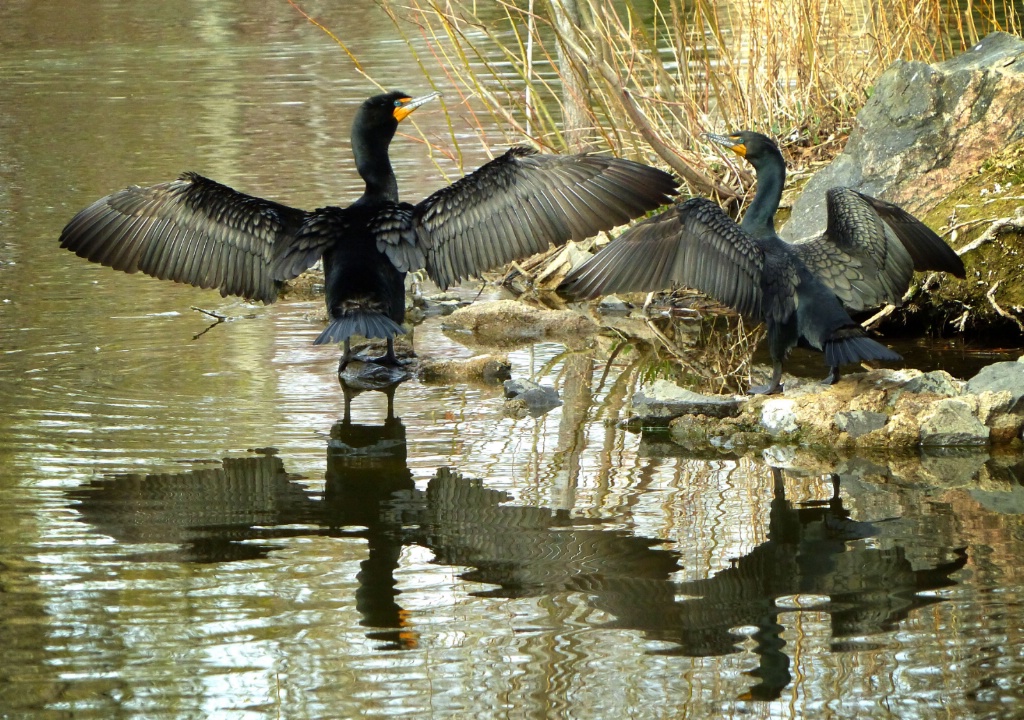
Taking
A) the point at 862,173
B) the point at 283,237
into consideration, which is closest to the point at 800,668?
the point at 283,237

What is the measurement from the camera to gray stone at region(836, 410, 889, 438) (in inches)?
212

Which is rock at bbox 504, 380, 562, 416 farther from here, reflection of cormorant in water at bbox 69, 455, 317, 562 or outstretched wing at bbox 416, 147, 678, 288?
reflection of cormorant in water at bbox 69, 455, 317, 562

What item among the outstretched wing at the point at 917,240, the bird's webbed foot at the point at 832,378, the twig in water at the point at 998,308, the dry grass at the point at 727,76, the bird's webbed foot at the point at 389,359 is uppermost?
the dry grass at the point at 727,76

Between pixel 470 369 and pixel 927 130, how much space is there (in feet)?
10.3

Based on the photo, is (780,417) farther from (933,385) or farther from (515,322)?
(515,322)

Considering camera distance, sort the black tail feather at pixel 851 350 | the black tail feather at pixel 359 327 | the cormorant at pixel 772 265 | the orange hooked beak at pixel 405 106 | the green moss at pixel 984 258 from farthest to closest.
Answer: the green moss at pixel 984 258
the orange hooked beak at pixel 405 106
the cormorant at pixel 772 265
the black tail feather at pixel 359 327
the black tail feather at pixel 851 350

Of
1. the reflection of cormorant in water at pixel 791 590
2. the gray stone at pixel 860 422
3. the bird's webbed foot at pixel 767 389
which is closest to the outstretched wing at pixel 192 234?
the bird's webbed foot at pixel 767 389

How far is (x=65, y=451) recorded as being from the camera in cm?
536

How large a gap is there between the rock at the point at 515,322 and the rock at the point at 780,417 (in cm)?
202

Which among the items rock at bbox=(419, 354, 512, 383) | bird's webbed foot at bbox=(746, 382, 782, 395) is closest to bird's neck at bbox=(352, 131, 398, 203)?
rock at bbox=(419, 354, 512, 383)

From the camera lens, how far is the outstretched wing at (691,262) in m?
5.86

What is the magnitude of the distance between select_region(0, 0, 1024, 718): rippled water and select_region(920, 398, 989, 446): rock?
0.15 meters

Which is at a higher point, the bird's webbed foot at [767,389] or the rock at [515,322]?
the rock at [515,322]

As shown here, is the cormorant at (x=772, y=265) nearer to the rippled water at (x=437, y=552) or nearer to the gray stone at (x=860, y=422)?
the gray stone at (x=860, y=422)
